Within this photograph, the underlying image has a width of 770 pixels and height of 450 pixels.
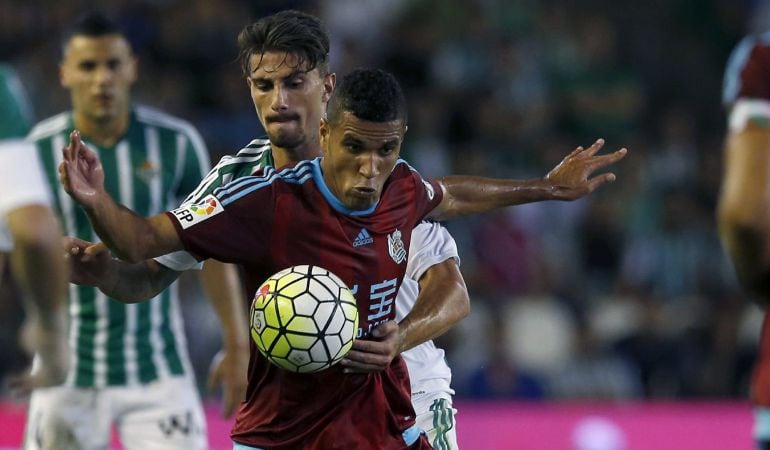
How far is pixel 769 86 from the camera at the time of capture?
117 inches

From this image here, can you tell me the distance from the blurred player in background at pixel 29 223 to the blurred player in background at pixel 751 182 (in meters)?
1.54

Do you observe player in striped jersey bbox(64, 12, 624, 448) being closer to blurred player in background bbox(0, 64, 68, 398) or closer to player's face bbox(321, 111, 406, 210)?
player's face bbox(321, 111, 406, 210)

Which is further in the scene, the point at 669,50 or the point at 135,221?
the point at 669,50

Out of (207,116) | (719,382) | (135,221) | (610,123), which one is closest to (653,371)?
(719,382)

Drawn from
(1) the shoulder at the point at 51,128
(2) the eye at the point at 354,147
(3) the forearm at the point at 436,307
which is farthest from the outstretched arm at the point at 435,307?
(1) the shoulder at the point at 51,128

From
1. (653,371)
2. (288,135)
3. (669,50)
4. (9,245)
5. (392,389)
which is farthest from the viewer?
(669,50)

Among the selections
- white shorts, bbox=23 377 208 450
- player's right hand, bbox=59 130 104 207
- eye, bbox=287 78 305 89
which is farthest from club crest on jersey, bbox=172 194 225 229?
white shorts, bbox=23 377 208 450

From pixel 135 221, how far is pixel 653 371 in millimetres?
6663

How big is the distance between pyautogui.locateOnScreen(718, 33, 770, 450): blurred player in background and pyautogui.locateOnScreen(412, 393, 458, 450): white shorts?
1.63 metres

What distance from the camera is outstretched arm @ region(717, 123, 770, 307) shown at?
2.74 metres

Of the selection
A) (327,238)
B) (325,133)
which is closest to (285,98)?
(325,133)

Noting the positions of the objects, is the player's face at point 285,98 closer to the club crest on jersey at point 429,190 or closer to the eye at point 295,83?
the eye at point 295,83

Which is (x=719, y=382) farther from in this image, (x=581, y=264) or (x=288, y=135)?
(x=288, y=135)

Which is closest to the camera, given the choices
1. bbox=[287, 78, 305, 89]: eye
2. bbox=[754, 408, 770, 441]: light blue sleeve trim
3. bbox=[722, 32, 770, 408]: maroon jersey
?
bbox=[722, 32, 770, 408]: maroon jersey
